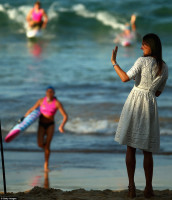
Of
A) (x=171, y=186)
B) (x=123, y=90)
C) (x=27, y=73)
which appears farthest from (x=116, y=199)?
(x=27, y=73)

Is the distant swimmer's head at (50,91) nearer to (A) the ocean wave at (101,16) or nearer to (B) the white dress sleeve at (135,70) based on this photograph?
(B) the white dress sleeve at (135,70)

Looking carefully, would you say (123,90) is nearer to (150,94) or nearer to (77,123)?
(77,123)

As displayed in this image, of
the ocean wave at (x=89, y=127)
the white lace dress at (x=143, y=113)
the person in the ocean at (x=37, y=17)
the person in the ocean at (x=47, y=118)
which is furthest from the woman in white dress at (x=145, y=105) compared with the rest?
the person in the ocean at (x=37, y=17)

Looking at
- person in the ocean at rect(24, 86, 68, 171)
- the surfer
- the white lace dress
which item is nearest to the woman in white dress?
the white lace dress

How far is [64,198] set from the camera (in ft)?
16.8

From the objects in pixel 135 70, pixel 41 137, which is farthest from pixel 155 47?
pixel 41 137

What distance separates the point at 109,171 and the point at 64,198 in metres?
2.62

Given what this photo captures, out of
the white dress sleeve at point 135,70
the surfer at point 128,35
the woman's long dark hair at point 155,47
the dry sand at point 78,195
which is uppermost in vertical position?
the surfer at point 128,35

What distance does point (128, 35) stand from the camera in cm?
2752

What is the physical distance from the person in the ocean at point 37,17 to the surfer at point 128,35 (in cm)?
363

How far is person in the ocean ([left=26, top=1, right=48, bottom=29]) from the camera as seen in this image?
2585 cm

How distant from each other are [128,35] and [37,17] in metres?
4.40

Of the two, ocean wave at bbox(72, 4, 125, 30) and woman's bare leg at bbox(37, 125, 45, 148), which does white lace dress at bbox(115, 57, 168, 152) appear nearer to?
woman's bare leg at bbox(37, 125, 45, 148)

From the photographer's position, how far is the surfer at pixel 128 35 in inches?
1030
